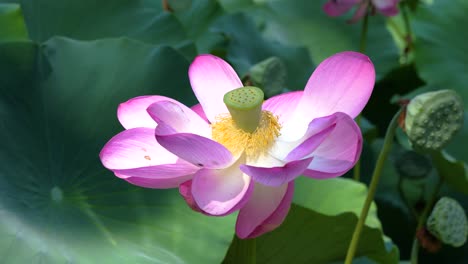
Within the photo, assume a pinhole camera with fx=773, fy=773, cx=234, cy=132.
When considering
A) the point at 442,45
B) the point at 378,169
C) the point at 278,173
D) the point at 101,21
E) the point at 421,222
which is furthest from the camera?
the point at 442,45

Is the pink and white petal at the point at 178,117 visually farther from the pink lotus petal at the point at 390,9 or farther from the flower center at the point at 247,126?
the pink lotus petal at the point at 390,9

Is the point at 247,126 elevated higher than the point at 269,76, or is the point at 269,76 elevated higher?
the point at 247,126

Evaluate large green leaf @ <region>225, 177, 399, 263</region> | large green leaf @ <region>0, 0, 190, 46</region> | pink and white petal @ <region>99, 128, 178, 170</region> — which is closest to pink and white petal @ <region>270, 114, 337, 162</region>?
pink and white petal @ <region>99, 128, 178, 170</region>

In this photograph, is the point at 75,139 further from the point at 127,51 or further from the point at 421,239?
the point at 421,239

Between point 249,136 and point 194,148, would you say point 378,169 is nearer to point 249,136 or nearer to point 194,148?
point 249,136

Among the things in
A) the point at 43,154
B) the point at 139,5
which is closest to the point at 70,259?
the point at 43,154

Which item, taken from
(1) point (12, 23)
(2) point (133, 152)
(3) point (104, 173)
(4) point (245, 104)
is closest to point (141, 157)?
(2) point (133, 152)

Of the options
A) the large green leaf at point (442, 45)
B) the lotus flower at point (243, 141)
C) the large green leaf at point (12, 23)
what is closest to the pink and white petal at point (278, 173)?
the lotus flower at point (243, 141)
